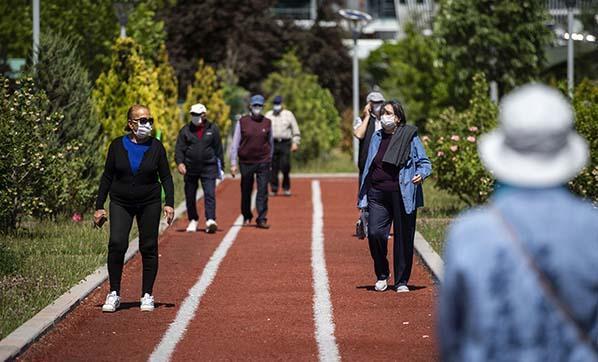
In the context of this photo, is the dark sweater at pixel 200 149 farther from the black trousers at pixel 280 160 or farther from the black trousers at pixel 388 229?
the black trousers at pixel 280 160

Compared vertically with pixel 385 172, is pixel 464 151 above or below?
below

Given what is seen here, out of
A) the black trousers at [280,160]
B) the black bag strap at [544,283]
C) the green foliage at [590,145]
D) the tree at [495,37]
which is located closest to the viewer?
the black bag strap at [544,283]

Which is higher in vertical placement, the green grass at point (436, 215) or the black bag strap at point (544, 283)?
the black bag strap at point (544, 283)

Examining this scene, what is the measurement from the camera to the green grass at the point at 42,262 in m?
12.0

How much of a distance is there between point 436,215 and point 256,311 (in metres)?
10.0

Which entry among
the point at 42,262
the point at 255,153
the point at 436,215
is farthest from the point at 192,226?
the point at 42,262

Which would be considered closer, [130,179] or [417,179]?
[130,179]

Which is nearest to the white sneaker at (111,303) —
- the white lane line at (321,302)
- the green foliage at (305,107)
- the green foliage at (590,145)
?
the white lane line at (321,302)

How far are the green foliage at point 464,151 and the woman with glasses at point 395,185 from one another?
706cm

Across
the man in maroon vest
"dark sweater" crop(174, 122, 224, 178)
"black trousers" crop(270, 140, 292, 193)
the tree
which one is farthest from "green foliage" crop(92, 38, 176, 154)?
the tree

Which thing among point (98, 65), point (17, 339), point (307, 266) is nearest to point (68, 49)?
point (307, 266)

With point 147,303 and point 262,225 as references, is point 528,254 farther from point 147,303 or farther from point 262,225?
point 262,225

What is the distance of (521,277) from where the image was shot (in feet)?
14.7

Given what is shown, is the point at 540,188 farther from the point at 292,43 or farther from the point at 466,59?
the point at 292,43
